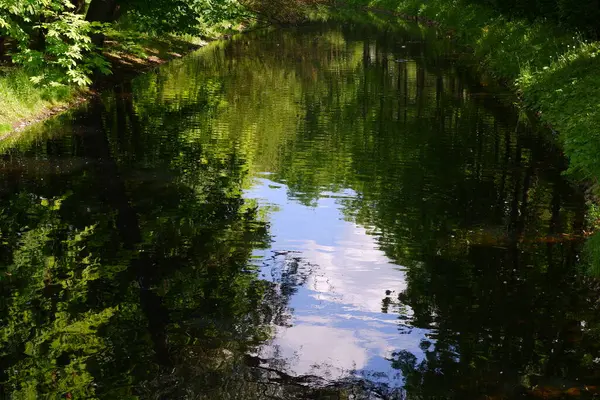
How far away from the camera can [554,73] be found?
23156mm

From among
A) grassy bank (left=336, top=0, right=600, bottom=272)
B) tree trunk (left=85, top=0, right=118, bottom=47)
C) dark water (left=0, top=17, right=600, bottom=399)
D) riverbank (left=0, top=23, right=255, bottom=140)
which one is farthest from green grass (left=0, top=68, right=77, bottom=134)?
grassy bank (left=336, top=0, right=600, bottom=272)

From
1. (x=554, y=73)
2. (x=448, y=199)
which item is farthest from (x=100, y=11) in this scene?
(x=448, y=199)

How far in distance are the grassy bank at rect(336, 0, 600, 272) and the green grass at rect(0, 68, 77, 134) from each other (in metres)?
13.6

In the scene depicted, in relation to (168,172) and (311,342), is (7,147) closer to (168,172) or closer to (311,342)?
(168,172)

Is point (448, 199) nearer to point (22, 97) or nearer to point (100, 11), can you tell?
point (22, 97)

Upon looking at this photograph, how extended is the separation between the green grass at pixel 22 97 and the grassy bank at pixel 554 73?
13554 mm

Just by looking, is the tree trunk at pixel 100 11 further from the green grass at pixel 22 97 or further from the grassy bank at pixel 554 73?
the grassy bank at pixel 554 73

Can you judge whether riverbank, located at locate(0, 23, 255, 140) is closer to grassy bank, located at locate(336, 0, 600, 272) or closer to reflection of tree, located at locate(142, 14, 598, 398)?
reflection of tree, located at locate(142, 14, 598, 398)

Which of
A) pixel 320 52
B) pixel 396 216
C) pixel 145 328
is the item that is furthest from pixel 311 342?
pixel 320 52

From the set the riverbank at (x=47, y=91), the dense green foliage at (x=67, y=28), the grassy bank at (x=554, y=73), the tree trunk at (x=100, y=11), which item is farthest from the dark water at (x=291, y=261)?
the tree trunk at (x=100, y=11)

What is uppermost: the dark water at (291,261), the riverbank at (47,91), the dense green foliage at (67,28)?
the dense green foliage at (67,28)

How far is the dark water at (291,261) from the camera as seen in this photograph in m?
8.16

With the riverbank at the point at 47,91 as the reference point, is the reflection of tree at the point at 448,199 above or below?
below

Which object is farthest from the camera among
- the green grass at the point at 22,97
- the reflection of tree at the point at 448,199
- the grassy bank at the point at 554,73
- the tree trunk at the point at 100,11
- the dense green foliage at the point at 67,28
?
the tree trunk at the point at 100,11
